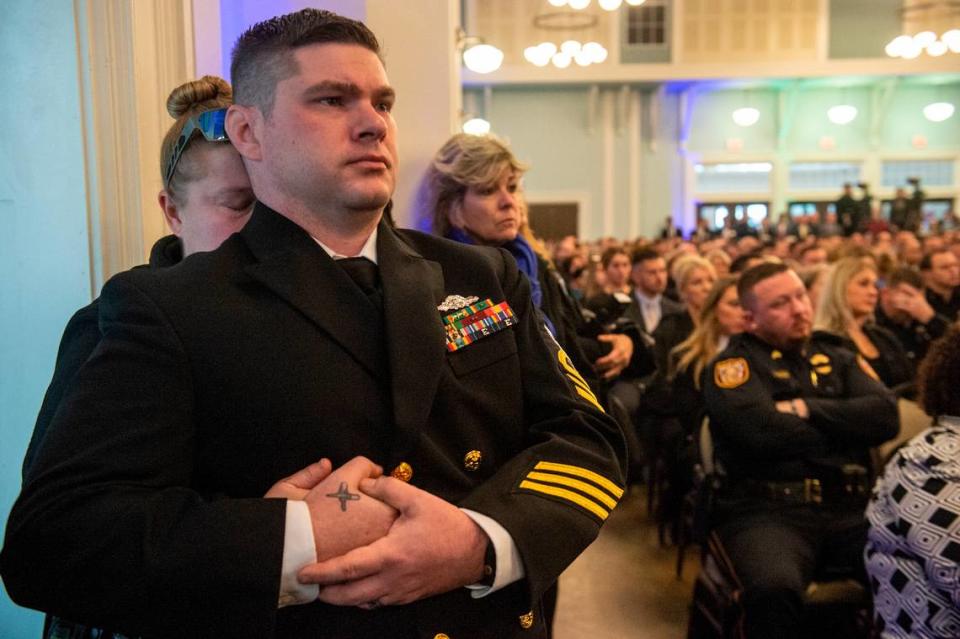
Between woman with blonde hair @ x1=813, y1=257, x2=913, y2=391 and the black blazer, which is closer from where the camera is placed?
woman with blonde hair @ x1=813, y1=257, x2=913, y2=391

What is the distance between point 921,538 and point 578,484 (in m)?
1.49

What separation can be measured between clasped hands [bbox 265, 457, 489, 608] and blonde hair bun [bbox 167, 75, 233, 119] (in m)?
1.02

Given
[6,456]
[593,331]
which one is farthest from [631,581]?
[6,456]

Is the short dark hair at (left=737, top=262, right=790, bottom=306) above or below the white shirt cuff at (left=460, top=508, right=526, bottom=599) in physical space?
above

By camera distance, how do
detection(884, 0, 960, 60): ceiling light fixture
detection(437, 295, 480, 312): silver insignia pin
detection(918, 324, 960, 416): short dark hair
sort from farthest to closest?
detection(884, 0, 960, 60): ceiling light fixture, detection(918, 324, 960, 416): short dark hair, detection(437, 295, 480, 312): silver insignia pin

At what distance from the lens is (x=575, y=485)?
1.33 metres

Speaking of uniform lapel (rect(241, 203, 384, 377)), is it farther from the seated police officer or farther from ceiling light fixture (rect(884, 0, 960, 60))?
ceiling light fixture (rect(884, 0, 960, 60))

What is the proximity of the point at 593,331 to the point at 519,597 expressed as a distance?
213 centimetres

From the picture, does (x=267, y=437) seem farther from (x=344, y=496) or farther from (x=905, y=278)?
(x=905, y=278)

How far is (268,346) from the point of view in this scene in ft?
4.10

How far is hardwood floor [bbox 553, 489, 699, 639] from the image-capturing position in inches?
151

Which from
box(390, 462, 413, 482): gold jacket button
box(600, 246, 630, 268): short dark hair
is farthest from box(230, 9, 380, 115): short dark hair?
box(600, 246, 630, 268): short dark hair

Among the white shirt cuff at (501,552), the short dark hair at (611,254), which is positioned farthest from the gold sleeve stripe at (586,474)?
the short dark hair at (611,254)

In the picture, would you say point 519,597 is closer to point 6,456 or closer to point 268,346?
point 268,346
